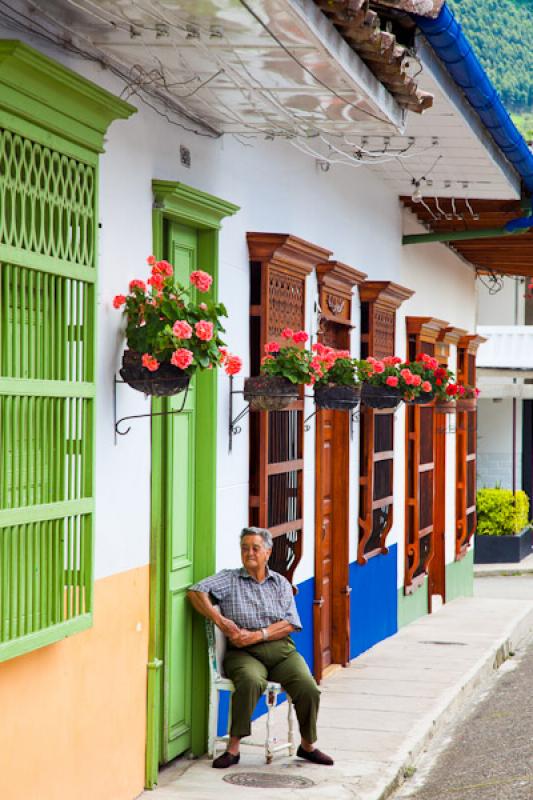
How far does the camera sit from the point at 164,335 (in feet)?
21.3

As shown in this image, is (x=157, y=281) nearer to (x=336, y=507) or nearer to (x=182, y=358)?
(x=182, y=358)

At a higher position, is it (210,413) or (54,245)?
(54,245)

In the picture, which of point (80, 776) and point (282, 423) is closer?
point (80, 776)

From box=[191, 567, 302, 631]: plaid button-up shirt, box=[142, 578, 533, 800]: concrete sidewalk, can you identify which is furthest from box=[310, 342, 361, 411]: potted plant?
box=[142, 578, 533, 800]: concrete sidewalk

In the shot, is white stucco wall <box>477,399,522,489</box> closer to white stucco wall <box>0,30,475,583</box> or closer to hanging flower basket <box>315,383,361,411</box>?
white stucco wall <box>0,30,475,583</box>

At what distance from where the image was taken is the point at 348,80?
Answer: 6664 millimetres

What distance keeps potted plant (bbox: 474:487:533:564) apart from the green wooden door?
56.3 ft

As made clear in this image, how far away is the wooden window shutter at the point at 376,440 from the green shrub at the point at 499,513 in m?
11.7

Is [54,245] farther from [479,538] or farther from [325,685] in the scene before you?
[479,538]

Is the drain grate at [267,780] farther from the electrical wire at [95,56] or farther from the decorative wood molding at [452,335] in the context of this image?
the decorative wood molding at [452,335]

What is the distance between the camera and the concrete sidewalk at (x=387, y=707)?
764cm

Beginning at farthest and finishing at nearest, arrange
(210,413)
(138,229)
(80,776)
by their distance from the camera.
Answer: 1. (210,413)
2. (138,229)
3. (80,776)

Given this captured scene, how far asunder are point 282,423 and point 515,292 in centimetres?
1900

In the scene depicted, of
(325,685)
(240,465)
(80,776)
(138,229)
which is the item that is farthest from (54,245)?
(325,685)
